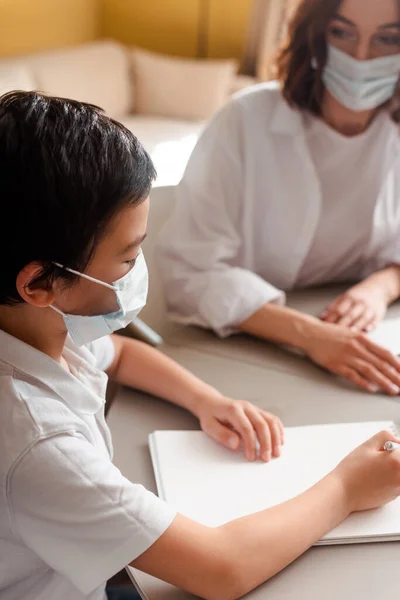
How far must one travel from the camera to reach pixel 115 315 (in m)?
0.79

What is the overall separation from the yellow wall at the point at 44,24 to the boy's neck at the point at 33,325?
3.63 metres

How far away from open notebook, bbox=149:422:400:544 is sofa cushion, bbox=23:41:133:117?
327 cm

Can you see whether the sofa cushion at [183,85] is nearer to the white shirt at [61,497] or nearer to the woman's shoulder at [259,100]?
the woman's shoulder at [259,100]

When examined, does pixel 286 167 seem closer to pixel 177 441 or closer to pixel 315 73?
pixel 315 73

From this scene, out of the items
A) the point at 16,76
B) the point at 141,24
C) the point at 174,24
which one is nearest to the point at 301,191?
the point at 16,76

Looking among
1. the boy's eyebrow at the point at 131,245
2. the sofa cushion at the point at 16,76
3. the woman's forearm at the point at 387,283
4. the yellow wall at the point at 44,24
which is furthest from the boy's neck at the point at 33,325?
the yellow wall at the point at 44,24

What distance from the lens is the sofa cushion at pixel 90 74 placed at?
12.7ft

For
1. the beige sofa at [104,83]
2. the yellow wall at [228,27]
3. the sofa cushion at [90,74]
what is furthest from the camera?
the yellow wall at [228,27]

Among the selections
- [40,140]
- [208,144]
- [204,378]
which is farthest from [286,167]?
[40,140]

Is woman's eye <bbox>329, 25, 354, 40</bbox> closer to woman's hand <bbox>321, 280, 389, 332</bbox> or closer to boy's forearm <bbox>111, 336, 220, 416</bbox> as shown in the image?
woman's hand <bbox>321, 280, 389, 332</bbox>

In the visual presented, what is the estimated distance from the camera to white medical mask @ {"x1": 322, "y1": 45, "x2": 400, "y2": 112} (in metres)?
1.27

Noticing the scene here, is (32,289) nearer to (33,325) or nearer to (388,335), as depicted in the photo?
(33,325)

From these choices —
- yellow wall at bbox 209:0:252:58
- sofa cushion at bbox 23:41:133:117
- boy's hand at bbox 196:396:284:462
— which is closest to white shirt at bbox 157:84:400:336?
boy's hand at bbox 196:396:284:462

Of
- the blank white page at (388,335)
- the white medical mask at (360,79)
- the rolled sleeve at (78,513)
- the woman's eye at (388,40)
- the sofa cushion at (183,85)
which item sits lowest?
the sofa cushion at (183,85)
